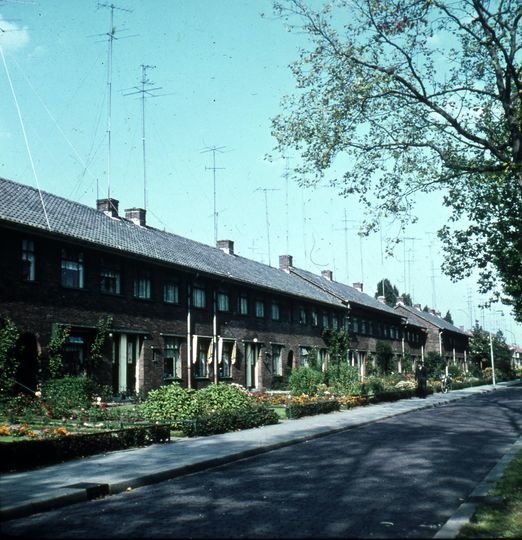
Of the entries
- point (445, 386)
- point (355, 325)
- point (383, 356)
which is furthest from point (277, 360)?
point (383, 356)

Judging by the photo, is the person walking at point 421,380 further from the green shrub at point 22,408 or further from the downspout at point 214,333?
the green shrub at point 22,408

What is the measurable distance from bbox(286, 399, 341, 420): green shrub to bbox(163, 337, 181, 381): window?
303 inches

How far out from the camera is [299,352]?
41.0 metres

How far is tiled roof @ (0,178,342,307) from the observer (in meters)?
22.2

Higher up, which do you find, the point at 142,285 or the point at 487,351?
the point at 142,285

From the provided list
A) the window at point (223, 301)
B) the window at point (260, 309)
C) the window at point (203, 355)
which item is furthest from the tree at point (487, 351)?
the window at point (203, 355)

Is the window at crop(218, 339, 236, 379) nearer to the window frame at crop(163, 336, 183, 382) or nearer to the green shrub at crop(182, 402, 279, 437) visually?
the window frame at crop(163, 336, 183, 382)

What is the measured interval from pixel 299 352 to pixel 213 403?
23.3 meters

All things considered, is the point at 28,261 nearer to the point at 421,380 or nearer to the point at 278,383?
the point at 278,383

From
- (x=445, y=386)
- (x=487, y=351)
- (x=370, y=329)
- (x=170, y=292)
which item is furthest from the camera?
(x=487, y=351)

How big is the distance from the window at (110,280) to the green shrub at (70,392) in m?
4.20

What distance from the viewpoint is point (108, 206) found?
102 feet

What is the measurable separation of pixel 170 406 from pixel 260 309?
1992 centimetres

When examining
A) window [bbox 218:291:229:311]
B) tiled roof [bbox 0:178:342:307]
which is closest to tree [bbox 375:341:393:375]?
tiled roof [bbox 0:178:342:307]
